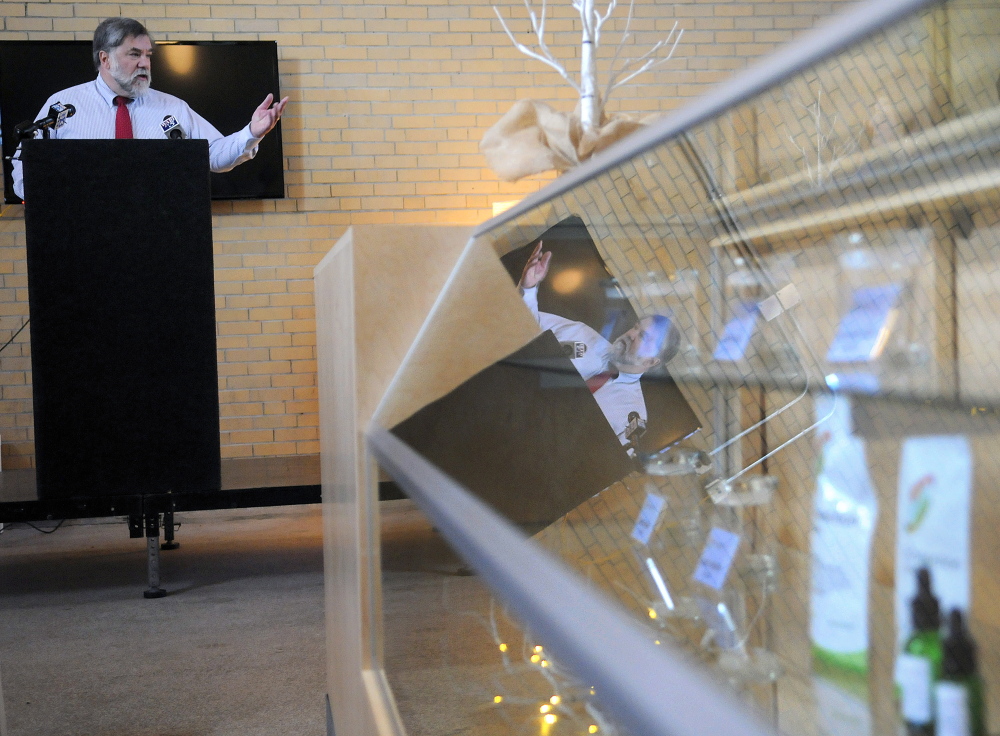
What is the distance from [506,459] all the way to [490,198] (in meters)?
4.43

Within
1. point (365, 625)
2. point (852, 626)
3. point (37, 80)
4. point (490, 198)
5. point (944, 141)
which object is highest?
point (37, 80)

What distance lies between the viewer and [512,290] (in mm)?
750

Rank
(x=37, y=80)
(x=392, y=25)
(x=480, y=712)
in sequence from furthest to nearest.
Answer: (x=392, y=25), (x=37, y=80), (x=480, y=712)

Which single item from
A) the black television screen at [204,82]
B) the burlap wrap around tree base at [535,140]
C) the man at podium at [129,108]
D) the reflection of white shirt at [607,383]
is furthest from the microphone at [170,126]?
the reflection of white shirt at [607,383]

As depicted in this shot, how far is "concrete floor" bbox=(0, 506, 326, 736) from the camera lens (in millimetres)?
2211

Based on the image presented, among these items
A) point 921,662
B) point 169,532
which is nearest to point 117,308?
point 169,532

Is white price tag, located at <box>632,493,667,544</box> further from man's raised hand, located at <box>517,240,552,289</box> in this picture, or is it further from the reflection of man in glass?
man's raised hand, located at <box>517,240,552,289</box>

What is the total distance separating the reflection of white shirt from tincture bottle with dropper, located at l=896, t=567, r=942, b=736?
0.77ft

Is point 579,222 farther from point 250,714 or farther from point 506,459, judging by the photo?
point 250,714

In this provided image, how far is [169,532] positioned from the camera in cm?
394

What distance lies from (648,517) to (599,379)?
0.09m

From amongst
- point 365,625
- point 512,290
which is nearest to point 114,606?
point 365,625

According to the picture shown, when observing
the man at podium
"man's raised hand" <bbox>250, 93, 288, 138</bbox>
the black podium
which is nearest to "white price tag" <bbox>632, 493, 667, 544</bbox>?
the black podium

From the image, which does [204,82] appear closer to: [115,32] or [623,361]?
[115,32]
